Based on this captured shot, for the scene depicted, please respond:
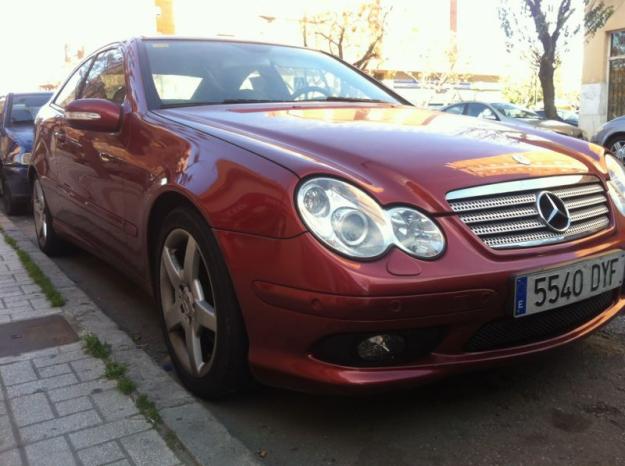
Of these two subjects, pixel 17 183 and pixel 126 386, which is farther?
pixel 17 183

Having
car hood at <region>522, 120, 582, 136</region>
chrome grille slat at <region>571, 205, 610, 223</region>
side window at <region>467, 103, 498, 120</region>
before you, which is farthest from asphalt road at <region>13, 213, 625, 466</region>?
side window at <region>467, 103, 498, 120</region>

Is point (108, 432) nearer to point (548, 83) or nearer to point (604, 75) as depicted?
point (548, 83)

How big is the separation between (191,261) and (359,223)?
81cm

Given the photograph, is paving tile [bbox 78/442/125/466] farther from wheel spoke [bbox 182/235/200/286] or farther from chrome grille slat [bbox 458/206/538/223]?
chrome grille slat [bbox 458/206/538/223]

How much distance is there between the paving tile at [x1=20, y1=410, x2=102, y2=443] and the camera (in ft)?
7.75

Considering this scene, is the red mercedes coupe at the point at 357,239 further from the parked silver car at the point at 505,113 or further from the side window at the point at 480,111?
the side window at the point at 480,111

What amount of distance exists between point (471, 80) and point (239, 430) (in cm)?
5427

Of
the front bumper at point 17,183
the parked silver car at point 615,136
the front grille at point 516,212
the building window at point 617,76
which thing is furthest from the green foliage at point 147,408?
the building window at point 617,76

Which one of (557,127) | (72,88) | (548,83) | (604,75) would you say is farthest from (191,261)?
(604,75)

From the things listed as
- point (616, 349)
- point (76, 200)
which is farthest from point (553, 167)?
point (76, 200)

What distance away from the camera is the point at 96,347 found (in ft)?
10.1

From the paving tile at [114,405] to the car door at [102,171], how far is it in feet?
2.99

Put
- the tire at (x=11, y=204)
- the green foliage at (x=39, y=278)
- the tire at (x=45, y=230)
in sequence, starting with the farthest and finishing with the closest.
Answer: the tire at (x=11, y=204) → the tire at (x=45, y=230) → the green foliage at (x=39, y=278)

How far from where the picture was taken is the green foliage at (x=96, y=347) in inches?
120
